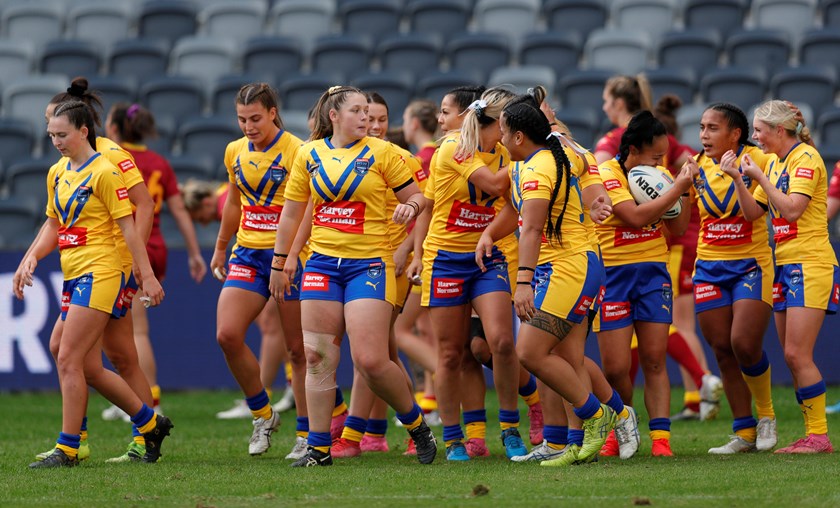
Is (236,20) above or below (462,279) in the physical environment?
above

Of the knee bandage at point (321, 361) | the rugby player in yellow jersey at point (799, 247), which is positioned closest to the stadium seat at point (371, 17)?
the rugby player in yellow jersey at point (799, 247)

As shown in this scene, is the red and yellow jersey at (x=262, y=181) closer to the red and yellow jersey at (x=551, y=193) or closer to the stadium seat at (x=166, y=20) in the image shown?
the red and yellow jersey at (x=551, y=193)

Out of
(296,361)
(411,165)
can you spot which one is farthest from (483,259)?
(296,361)

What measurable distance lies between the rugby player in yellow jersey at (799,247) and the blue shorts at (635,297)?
65 centimetres

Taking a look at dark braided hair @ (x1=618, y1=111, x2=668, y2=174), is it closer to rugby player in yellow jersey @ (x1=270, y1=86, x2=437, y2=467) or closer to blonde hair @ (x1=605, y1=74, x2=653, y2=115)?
rugby player in yellow jersey @ (x1=270, y1=86, x2=437, y2=467)

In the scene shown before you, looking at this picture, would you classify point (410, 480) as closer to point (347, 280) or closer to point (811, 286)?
point (347, 280)

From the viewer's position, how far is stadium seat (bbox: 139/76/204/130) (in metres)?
15.8

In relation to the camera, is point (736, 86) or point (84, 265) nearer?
point (84, 265)

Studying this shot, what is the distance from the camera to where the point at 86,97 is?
7742mm

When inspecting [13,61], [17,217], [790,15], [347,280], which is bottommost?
[17,217]

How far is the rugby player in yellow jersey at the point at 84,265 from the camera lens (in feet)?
23.3

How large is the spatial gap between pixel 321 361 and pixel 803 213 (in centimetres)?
291

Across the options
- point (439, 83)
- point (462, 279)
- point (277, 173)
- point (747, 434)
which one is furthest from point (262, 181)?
point (439, 83)

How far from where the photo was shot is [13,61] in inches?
660
